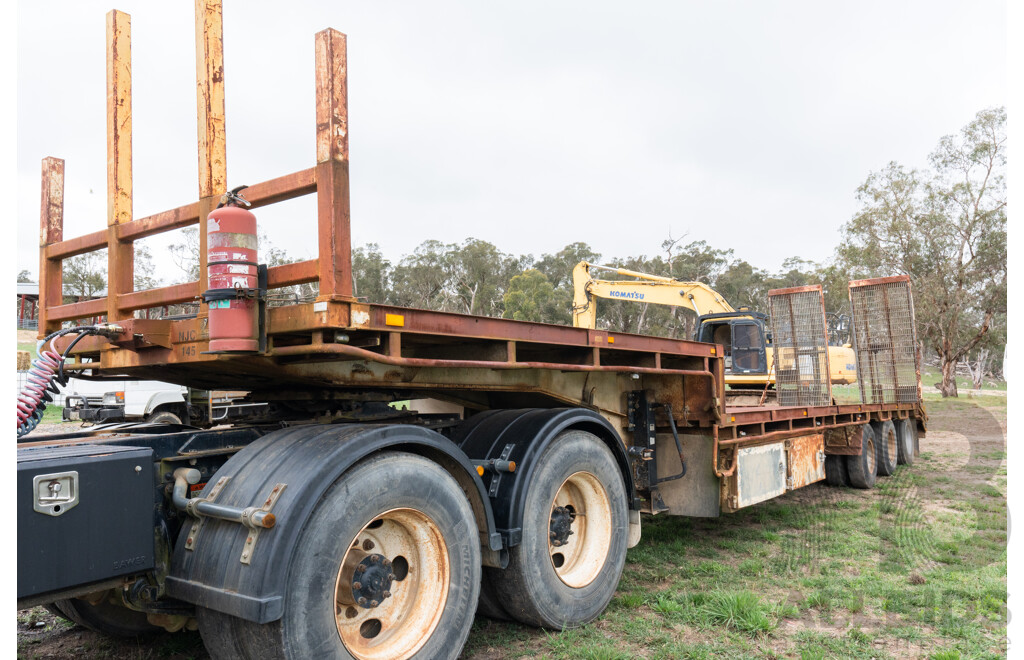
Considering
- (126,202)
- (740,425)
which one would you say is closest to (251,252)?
(126,202)

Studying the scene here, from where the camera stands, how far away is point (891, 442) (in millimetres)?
10758

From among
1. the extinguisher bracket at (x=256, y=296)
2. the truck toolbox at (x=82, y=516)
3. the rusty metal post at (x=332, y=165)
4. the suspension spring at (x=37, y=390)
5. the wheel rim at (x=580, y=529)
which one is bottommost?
the wheel rim at (x=580, y=529)

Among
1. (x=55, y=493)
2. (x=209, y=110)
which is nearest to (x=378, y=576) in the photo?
(x=55, y=493)

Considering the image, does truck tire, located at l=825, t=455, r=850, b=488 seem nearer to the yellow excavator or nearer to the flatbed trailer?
the yellow excavator

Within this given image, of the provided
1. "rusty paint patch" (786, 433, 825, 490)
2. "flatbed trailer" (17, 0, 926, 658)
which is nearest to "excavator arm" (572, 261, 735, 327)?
"rusty paint patch" (786, 433, 825, 490)

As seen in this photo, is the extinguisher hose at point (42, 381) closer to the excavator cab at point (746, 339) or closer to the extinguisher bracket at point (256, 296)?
the extinguisher bracket at point (256, 296)

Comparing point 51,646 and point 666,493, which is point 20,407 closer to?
point 51,646

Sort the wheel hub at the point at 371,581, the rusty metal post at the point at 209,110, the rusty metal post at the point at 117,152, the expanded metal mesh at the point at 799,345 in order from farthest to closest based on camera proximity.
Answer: the expanded metal mesh at the point at 799,345 < the rusty metal post at the point at 117,152 < the rusty metal post at the point at 209,110 < the wheel hub at the point at 371,581

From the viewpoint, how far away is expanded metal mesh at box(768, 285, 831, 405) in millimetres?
10055

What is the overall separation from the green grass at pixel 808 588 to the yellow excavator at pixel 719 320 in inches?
189

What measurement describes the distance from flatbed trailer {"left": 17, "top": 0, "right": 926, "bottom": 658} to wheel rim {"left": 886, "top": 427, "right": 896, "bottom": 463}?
718cm

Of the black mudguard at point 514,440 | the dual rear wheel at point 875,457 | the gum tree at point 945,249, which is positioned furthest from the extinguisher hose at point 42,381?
the gum tree at point 945,249

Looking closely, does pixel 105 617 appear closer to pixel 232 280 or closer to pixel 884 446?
pixel 232 280

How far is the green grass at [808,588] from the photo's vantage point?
4.07 meters
